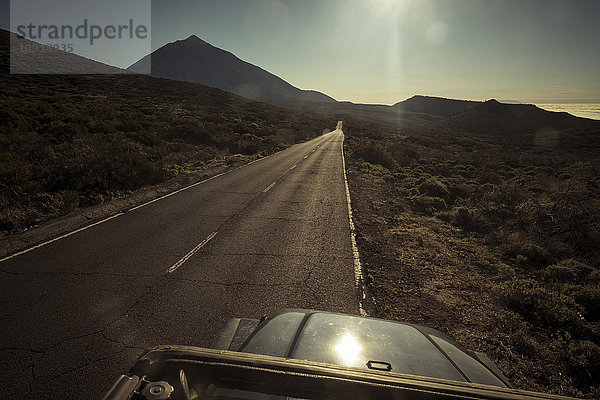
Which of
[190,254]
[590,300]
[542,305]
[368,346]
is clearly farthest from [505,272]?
[190,254]

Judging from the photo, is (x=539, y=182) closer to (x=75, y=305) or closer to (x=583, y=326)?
(x=583, y=326)

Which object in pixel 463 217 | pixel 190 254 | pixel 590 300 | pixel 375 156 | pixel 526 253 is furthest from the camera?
pixel 375 156

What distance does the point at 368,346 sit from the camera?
8.68ft

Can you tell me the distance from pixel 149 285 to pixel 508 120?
469 ft

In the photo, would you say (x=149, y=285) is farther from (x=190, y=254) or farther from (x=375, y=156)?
(x=375, y=156)

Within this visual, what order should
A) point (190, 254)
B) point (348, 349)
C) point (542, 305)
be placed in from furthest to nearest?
point (190, 254)
point (542, 305)
point (348, 349)

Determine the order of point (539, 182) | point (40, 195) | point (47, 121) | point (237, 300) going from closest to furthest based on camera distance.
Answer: point (237, 300)
point (40, 195)
point (539, 182)
point (47, 121)

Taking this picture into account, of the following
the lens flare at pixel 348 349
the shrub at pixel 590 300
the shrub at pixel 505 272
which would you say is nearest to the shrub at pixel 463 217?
the shrub at pixel 505 272

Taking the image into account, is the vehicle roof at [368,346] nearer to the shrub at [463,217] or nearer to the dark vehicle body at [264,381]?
the dark vehicle body at [264,381]

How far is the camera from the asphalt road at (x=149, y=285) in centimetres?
386

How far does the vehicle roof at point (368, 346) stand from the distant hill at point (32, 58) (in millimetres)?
60448

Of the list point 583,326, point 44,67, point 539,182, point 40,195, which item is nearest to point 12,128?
point 40,195

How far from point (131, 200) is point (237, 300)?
789cm

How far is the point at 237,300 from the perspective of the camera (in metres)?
5.30
